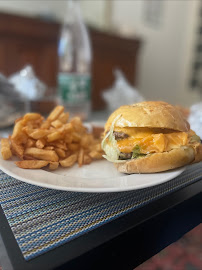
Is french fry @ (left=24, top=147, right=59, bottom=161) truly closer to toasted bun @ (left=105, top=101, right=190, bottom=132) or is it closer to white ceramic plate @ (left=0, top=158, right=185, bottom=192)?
white ceramic plate @ (left=0, top=158, right=185, bottom=192)

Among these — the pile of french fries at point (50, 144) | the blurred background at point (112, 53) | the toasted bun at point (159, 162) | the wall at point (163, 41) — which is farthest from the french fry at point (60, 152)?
the wall at point (163, 41)

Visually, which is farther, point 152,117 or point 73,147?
point 73,147

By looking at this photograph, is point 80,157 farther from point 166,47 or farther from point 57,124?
point 166,47

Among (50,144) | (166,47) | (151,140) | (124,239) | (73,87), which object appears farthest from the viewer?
(166,47)

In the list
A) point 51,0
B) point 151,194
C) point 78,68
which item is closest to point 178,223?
point 151,194

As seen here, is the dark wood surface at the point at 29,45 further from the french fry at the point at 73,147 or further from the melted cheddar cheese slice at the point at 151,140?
the melted cheddar cheese slice at the point at 151,140

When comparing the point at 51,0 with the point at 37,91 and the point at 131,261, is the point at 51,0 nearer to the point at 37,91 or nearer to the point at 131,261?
the point at 37,91

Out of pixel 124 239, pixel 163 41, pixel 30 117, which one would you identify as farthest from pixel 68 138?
pixel 163 41
